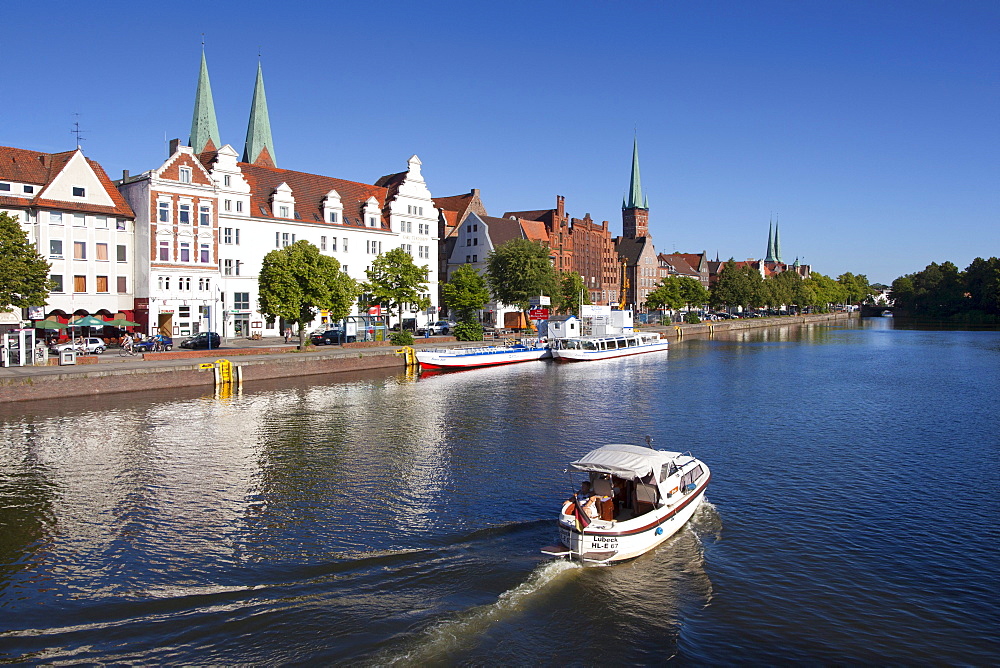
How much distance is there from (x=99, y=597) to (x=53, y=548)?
14.8ft

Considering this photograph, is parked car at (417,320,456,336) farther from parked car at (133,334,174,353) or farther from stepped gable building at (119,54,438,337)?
parked car at (133,334,174,353)

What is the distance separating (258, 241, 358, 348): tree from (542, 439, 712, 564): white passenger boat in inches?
1926

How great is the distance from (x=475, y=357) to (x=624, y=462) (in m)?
49.9

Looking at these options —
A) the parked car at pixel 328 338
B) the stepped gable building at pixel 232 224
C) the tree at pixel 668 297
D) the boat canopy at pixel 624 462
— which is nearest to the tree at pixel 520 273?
the stepped gable building at pixel 232 224

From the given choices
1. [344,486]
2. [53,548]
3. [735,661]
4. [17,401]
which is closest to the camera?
[735,661]

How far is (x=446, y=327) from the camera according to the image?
95.2m

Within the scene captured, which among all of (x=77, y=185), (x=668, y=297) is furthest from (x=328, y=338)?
(x=668, y=297)

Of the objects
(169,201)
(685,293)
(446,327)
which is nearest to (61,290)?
(169,201)

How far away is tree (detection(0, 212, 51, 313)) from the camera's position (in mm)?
52688

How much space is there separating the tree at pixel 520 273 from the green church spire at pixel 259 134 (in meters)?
39.8

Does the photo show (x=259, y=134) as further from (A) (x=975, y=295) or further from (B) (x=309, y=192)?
(A) (x=975, y=295)

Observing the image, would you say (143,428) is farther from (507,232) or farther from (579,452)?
(507,232)

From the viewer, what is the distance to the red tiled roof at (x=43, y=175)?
66.1 m

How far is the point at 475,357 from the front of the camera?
2793 inches
